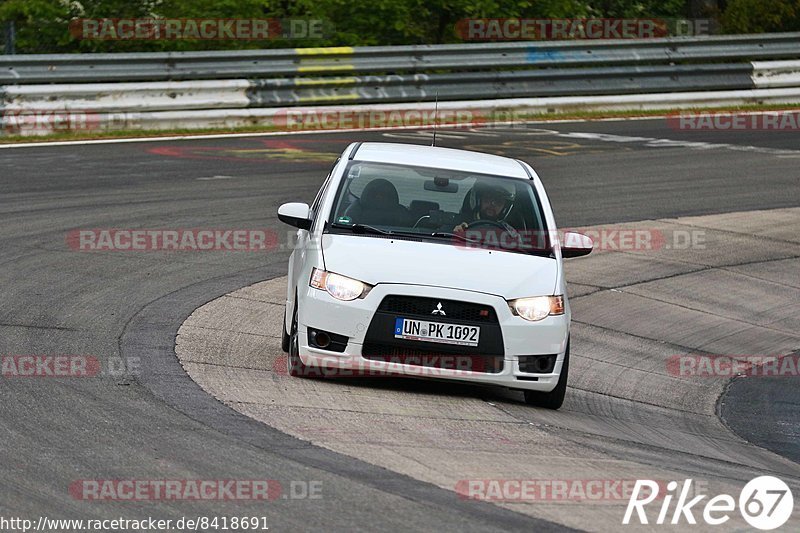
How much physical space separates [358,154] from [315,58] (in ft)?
43.8

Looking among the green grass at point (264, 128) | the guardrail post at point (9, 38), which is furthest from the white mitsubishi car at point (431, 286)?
the guardrail post at point (9, 38)

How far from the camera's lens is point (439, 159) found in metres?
9.91

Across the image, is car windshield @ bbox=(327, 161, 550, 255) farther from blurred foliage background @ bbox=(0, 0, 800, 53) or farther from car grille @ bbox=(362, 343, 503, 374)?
blurred foliage background @ bbox=(0, 0, 800, 53)

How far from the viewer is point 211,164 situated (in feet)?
60.5

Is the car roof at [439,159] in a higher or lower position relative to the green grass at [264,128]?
higher

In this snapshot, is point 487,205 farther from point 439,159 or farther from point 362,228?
point 362,228

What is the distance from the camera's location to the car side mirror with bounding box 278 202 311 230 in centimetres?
937

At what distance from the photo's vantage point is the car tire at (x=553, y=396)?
28.9 feet

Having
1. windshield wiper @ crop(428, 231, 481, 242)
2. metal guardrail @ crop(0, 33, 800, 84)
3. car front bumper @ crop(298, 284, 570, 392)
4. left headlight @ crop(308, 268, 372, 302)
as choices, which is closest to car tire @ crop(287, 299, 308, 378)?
car front bumper @ crop(298, 284, 570, 392)

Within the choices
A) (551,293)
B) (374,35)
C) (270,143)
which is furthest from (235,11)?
(551,293)

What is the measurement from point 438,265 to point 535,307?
27.3 inches

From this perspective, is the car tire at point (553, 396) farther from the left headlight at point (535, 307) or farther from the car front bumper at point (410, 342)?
the left headlight at point (535, 307)

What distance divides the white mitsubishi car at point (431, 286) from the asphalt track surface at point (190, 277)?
3.32 feet

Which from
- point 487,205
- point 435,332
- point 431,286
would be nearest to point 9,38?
point 487,205
